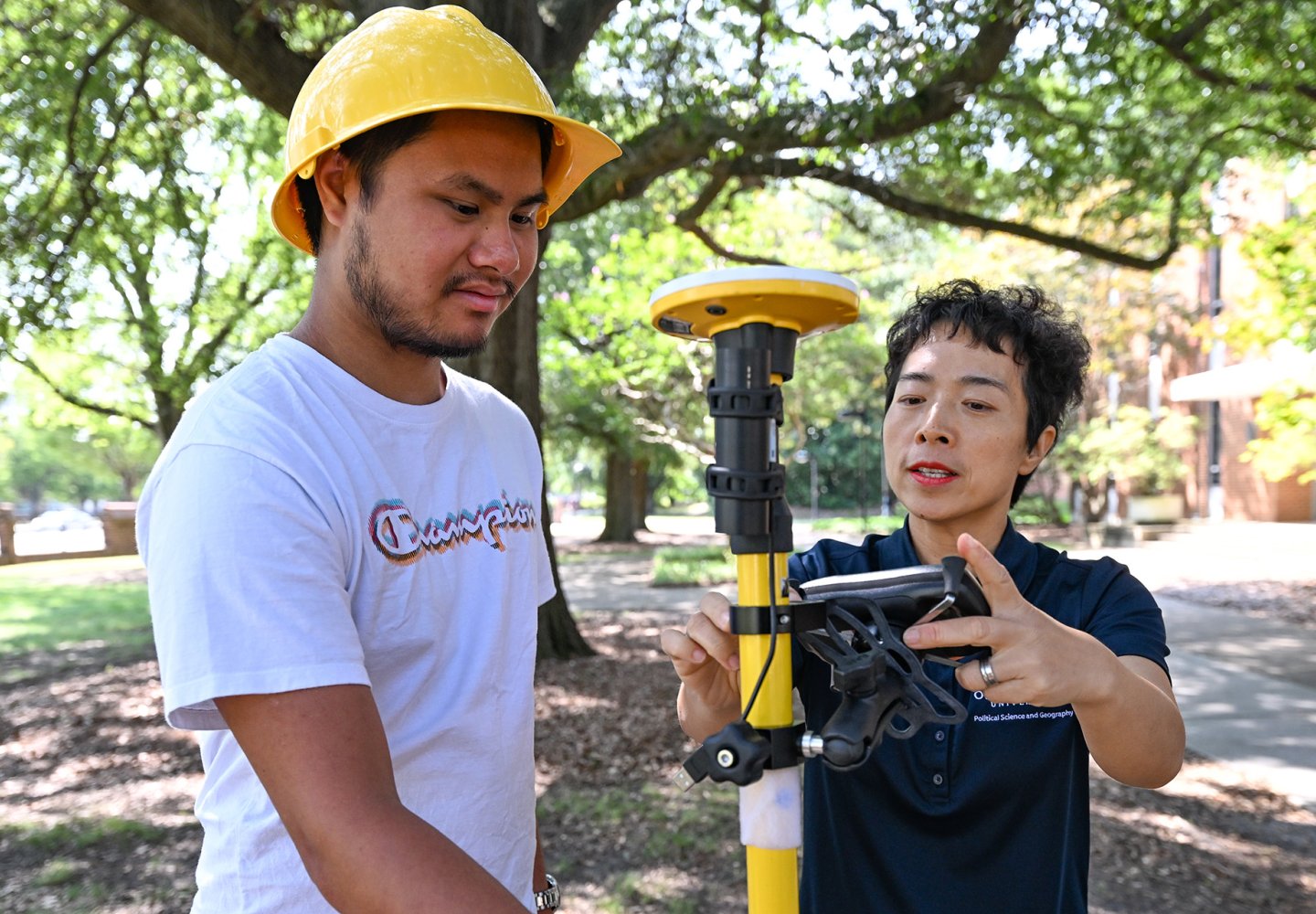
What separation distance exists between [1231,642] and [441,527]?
8.91 metres

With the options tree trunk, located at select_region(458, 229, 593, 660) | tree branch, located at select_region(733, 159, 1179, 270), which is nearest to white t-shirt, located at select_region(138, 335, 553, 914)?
tree trunk, located at select_region(458, 229, 593, 660)

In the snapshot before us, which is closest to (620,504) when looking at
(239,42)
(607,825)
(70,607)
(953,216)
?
(70,607)

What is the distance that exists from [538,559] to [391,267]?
1.83 ft

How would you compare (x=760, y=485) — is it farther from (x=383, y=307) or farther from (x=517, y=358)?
(x=517, y=358)

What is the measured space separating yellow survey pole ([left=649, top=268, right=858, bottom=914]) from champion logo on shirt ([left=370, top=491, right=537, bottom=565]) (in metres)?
0.45

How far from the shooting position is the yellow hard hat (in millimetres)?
1270

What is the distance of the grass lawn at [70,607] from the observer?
10180 mm

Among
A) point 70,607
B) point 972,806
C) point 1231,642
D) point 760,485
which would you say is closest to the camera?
point 760,485

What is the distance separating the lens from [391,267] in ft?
4.40

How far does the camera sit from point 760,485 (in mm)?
1092

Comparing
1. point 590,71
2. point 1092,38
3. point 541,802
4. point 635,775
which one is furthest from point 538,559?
point 590,71

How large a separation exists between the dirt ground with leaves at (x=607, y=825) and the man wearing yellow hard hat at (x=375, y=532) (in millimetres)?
2554

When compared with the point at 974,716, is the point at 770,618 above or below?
above

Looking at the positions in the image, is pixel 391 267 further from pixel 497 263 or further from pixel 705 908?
pixel 705 908
